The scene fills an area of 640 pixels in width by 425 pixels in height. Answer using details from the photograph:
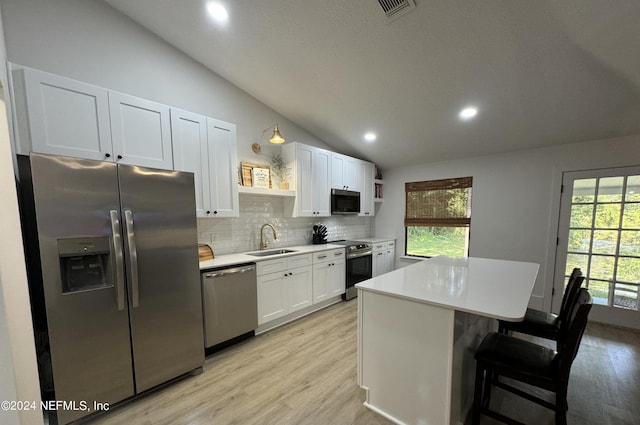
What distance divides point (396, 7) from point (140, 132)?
2327mm

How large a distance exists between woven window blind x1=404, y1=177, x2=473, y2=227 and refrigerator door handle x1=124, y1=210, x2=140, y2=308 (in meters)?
4.18

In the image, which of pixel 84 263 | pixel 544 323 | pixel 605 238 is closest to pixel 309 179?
pixel 84 263

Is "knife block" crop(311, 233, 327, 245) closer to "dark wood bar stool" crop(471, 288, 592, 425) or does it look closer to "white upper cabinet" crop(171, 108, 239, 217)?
"white upper cabinet" crop(171, 108, 239, 217)

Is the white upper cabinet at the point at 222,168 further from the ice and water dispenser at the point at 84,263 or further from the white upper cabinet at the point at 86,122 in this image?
the ice and water dispenser at the point at 84,263

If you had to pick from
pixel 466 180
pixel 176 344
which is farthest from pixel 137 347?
pixel 466 180

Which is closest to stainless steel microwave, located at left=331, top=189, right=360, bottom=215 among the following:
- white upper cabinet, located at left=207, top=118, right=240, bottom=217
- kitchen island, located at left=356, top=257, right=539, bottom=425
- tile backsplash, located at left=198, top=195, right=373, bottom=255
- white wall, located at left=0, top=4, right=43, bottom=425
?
tile backsplash, located at left=198, top=195, right=373, bottom=255

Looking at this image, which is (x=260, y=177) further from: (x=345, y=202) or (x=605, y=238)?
(x=605, y=238)

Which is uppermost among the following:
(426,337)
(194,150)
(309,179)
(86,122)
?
(86,122)

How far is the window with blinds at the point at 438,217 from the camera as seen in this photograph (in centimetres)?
405

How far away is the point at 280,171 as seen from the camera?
355 centimetres

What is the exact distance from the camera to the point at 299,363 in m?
2.29

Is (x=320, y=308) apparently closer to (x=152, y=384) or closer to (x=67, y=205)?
(x=152, y=384)

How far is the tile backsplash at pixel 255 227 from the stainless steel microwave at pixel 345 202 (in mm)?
355

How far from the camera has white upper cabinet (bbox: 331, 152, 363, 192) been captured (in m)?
4.00
